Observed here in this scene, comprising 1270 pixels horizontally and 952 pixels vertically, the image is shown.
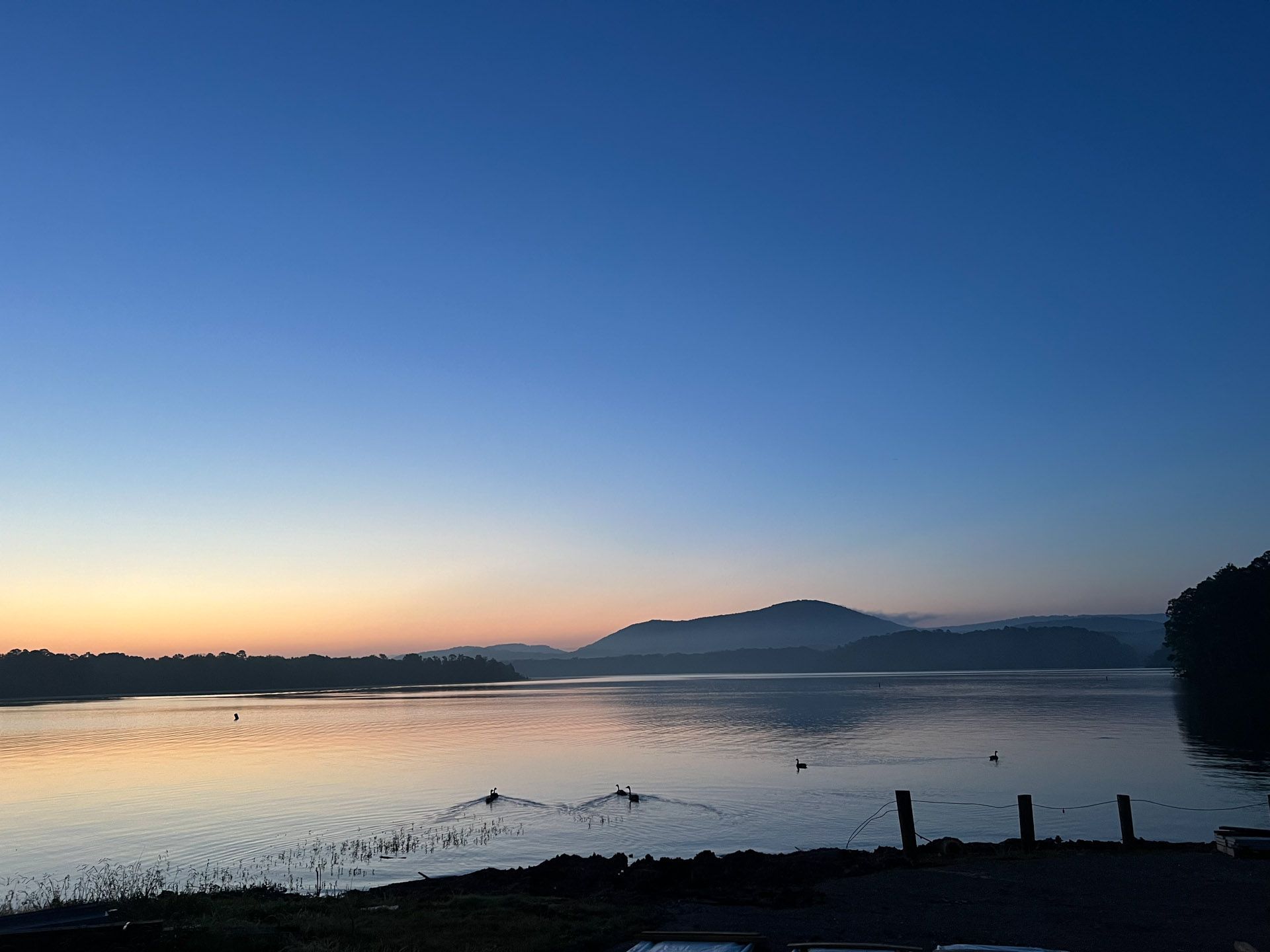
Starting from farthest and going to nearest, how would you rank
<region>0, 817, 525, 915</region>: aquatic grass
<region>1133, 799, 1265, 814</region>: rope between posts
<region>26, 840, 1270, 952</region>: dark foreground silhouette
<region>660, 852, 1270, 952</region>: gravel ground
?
<region>1133, 799, 1265, 814</region>: rope between posts
<region>0, 817, 525, 915</region>: aquatic grass
<region>660, 852, 1270, 952</region>: gravel ground
<region>26, 840, 1270, 952</region>: dark foreground silhouette

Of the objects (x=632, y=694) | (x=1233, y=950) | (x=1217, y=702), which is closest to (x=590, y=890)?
(x=1233, y=950)

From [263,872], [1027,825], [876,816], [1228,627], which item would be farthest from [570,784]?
[1228,627]

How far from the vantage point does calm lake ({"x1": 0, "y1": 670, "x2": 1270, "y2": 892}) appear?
32.8m

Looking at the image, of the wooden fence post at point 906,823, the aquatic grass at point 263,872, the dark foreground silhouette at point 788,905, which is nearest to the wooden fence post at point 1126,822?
the dark foreground silhouette at point 788,905

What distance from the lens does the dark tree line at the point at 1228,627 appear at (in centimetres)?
12506

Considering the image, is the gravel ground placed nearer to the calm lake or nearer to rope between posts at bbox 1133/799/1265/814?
the calm lake

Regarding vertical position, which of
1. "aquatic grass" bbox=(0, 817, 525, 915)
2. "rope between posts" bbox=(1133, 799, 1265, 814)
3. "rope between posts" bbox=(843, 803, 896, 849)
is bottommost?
"rope between posts" bbox=(1133, 799, 1265, 814)

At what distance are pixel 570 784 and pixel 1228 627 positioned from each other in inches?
4669

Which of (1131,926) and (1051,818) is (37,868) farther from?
(1051,818)

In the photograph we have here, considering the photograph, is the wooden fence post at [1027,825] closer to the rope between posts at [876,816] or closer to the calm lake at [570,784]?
the calm lake at [570,784]

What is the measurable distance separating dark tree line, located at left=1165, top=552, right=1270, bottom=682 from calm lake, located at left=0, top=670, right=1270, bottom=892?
34202 mm

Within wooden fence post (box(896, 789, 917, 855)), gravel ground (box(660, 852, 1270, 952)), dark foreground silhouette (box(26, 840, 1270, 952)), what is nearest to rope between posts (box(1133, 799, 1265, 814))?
dark foreground silhouette (box(26, 840, 1270, 952))

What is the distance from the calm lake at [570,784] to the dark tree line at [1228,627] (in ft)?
112

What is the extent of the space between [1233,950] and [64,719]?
13718cm
